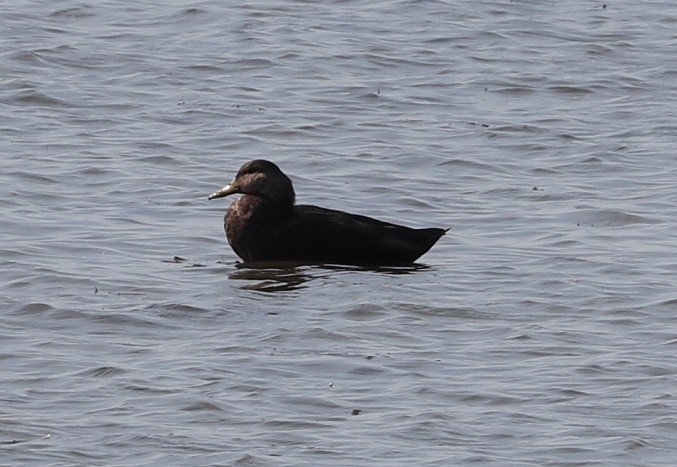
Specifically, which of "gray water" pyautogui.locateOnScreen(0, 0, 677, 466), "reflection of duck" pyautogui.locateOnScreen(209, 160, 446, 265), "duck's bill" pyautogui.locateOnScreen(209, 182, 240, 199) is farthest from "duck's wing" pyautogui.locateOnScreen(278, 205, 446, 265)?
"duck's bill" pyautogui.locateOnScreen(209, 182, 240, 199)

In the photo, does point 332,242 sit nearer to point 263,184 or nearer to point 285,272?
point 285,272

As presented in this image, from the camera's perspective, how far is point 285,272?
1158 centimetres

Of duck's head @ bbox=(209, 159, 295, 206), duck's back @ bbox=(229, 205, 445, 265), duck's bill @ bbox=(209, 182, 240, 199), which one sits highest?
duck's head @ bbox=(209, 159, 295, 206)

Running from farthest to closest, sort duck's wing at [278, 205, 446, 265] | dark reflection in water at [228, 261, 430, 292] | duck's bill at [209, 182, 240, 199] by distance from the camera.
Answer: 1. duck's bill at [209, 182, 240, 199]
2. duck's wing at [278, 205, 446, 265]
3. dark reflection in water at [228, 261, 430, 292]

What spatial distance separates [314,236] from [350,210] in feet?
5.55

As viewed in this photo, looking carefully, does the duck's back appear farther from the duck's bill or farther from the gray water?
the duck's bill

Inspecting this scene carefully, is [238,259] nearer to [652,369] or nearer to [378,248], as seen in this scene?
[378,248]

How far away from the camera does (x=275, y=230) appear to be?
11.8m

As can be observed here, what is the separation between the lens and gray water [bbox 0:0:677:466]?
789 cm

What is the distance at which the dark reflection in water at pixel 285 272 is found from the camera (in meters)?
11.1

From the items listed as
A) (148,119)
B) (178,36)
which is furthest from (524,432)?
(178,36)

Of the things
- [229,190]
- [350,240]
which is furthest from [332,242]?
[229,190]

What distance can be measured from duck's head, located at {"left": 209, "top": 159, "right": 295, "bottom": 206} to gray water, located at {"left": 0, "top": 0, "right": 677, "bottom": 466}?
0.46m

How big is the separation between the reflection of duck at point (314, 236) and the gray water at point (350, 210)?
165mm
